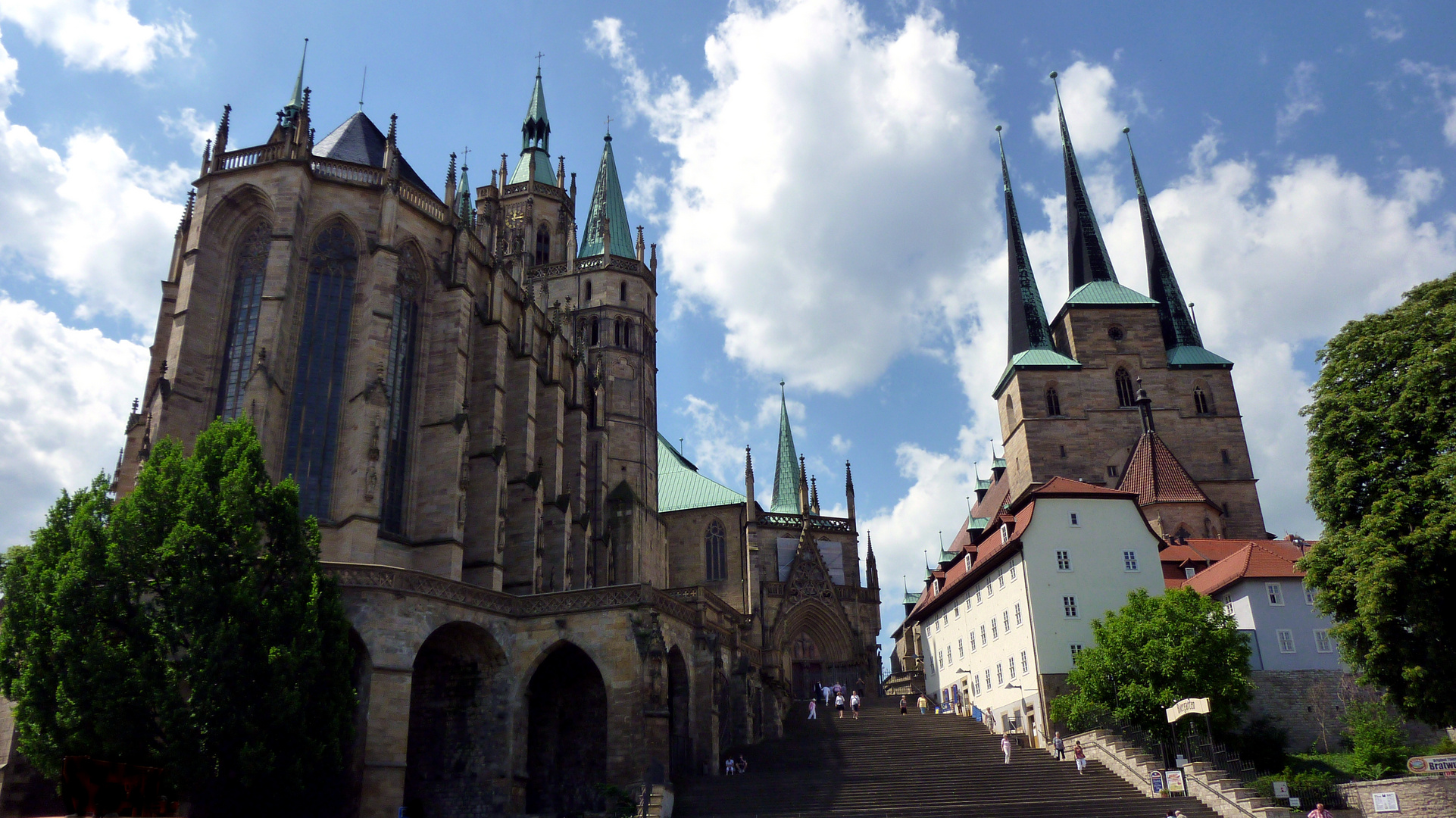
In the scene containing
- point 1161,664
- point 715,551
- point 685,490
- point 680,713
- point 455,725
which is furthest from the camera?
point 685,490

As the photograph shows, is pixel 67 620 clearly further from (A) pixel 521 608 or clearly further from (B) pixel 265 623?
(A) pixel 521 608

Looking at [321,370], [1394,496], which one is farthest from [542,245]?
[1394,496]

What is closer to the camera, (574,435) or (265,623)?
(265,623)

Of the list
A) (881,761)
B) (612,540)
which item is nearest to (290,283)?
(612,540)

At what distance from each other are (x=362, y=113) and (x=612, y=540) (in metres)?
19.6

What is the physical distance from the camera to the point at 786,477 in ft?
181

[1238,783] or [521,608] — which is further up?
[521,608]

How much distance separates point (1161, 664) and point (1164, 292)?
4039 centimetres

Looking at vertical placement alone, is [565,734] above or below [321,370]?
below

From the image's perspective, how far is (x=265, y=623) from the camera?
2028 cm

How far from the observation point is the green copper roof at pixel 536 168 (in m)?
62.0

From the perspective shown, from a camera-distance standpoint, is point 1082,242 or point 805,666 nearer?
point 805,666

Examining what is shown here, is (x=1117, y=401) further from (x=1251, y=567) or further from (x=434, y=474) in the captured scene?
(x=434, y=474)

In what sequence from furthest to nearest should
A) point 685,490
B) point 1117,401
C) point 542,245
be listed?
point 542,245
point 1117,401
point 685,490
